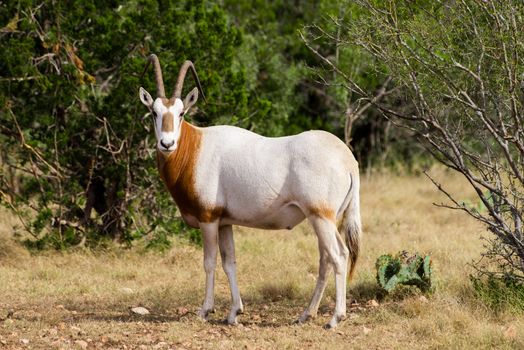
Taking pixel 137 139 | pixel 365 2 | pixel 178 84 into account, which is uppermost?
pixel 365 2

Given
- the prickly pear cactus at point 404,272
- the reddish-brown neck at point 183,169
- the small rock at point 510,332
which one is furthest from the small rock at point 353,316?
the reddish-brown neck at point 183,169

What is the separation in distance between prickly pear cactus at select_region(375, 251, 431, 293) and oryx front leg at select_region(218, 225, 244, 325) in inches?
60.7

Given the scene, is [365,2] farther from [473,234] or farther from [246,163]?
[473,234]

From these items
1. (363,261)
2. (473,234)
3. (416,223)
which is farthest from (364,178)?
(363,261)

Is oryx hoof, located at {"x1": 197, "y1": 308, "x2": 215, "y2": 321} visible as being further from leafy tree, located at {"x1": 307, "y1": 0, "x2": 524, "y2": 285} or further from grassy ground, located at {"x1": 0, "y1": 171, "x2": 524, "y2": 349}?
leafy tree, located at {"x1": 307, "y1": 0, "x2": 524, "y2": 285}

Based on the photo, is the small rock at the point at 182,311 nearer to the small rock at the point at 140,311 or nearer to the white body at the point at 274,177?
the small rock at the point at 140,311

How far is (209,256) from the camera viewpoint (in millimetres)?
8664

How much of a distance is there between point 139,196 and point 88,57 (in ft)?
6.63

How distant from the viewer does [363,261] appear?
1127 cm

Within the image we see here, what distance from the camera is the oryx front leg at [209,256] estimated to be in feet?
27.9

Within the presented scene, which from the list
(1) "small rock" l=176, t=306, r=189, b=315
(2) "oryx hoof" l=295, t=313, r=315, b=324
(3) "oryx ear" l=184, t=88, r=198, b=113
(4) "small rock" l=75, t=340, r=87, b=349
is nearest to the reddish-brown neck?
(3) "oryx ear" l=184, t=88, r=198, b=113

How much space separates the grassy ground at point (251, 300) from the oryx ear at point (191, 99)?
6.89 ft

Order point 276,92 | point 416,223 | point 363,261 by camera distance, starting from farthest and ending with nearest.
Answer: point 276,92, point 416,223, point 363,261

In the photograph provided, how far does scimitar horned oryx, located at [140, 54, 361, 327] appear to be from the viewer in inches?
322
